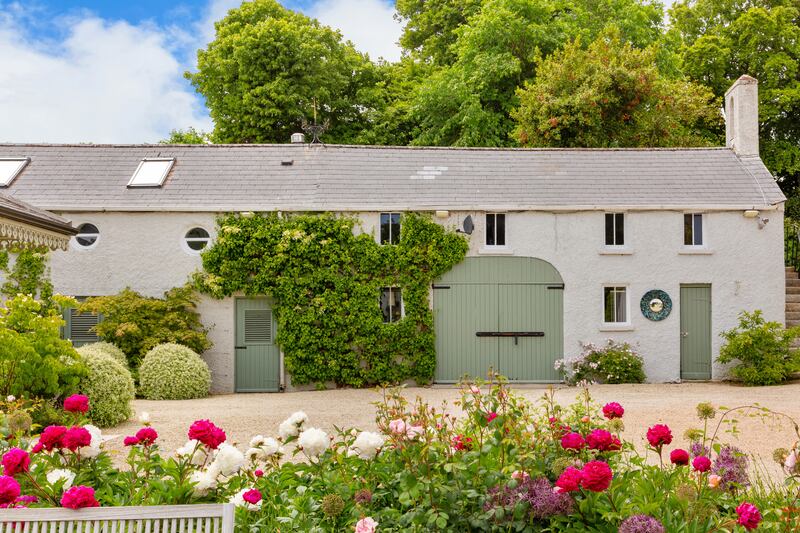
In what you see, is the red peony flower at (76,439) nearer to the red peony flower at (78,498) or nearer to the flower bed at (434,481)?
the flower bed at (434,481)

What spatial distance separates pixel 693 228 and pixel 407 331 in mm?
7193

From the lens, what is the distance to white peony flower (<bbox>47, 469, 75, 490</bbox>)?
3.57 m

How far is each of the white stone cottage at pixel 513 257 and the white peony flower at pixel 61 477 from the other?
12.4 metres

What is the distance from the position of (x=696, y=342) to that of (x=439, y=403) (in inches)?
281

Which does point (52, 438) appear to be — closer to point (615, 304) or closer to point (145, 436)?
point (145, 436)

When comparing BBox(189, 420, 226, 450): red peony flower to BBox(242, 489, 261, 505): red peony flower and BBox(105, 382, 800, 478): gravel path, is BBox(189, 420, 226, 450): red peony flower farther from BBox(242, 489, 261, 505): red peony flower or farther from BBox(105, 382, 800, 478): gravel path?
BBox(105, 382, 800, 478): gravel path

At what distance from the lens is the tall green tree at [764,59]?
27.2 metres

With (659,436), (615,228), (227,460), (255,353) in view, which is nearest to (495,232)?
(615,228)

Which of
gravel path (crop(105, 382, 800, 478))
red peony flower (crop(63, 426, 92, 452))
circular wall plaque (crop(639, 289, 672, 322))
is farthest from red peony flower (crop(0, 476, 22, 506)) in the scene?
circular wall plaque (crop(639, 289, 672, 322))

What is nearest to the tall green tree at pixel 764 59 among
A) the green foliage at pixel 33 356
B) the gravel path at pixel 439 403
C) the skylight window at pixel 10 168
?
the gravel path at pixel 439 403

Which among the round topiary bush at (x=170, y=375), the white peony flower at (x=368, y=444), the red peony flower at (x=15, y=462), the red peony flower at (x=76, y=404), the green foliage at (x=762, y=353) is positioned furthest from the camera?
the green foliage at (x=762, y=353)

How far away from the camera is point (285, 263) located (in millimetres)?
15797

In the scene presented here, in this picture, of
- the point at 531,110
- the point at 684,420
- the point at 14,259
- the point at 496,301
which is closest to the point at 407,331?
the point at 496,301

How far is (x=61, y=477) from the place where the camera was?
3611 mm
